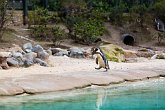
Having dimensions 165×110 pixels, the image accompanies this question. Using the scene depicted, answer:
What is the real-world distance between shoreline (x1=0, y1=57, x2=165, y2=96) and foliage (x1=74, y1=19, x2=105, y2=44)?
28.0 feet

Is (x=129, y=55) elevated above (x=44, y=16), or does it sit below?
below

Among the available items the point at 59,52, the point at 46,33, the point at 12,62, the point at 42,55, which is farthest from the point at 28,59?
the point at 46,33

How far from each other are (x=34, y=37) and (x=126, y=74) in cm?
1359

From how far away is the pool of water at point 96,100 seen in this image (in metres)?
13.8

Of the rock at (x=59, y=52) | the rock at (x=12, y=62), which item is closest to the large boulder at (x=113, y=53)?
the rock at (x=59, y=52)

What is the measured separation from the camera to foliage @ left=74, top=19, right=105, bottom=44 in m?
32.9

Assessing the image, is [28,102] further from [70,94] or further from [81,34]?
[81,34]

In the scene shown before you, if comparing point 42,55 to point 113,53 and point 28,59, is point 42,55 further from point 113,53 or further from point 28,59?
point 113,53

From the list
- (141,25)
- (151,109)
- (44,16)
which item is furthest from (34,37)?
(151,109)

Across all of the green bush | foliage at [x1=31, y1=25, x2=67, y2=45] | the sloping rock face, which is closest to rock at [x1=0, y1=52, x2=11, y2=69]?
the sloping rock face

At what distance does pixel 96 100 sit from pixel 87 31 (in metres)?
17.7

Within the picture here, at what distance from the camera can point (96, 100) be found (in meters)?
15.3

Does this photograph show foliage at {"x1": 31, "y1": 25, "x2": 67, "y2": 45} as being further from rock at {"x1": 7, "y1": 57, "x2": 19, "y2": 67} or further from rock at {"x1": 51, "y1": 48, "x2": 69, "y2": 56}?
rock at {"x1": 7, "y1": 57, "x2": 19, "y2": 67}

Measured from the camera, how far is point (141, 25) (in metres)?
42.0
